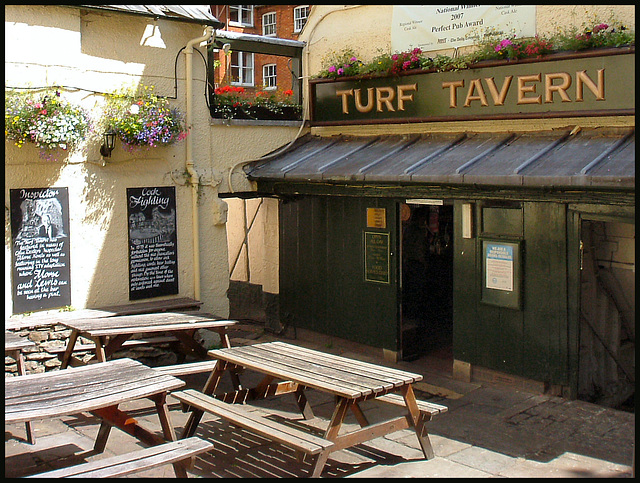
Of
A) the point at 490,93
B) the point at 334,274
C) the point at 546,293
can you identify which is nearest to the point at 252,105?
the point at 334,274

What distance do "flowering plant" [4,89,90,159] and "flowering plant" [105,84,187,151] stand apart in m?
0.51

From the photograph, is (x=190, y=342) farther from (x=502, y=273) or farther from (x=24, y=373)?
(x=502, y=273)

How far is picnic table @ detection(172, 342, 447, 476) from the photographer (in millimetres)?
4973

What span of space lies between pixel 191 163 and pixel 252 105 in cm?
128

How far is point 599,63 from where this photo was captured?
6707mm

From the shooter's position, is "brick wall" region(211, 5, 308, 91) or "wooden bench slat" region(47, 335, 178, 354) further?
"brick wall" region(211, 5, 308, 91)

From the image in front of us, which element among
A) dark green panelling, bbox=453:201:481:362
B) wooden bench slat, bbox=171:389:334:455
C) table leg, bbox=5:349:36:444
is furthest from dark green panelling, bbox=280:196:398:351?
table leg, bbox=5:349:36:444

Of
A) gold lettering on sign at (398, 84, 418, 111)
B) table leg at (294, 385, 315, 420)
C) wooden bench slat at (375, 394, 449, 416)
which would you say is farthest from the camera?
gold lettering on sign at (398, 84, 418, 111)

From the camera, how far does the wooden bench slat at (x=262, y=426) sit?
483 cm

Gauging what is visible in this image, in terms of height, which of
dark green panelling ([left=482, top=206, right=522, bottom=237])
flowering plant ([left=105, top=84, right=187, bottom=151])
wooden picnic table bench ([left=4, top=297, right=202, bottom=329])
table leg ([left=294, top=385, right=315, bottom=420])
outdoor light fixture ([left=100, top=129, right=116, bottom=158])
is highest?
flowering plant ([left=105, top=84, right=187, bottom=151])

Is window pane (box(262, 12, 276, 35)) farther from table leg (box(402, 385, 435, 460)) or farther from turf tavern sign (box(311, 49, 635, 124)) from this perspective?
table leg (box(402, 385, 435, 460))

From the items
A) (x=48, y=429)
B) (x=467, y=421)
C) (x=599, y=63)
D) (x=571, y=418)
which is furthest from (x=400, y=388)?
(x=599, y=63)

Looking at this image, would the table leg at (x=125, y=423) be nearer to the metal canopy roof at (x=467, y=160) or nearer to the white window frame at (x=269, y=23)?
the metal canopy roof at (x=467, y=160)

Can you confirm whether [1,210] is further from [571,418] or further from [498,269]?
[571,418]
